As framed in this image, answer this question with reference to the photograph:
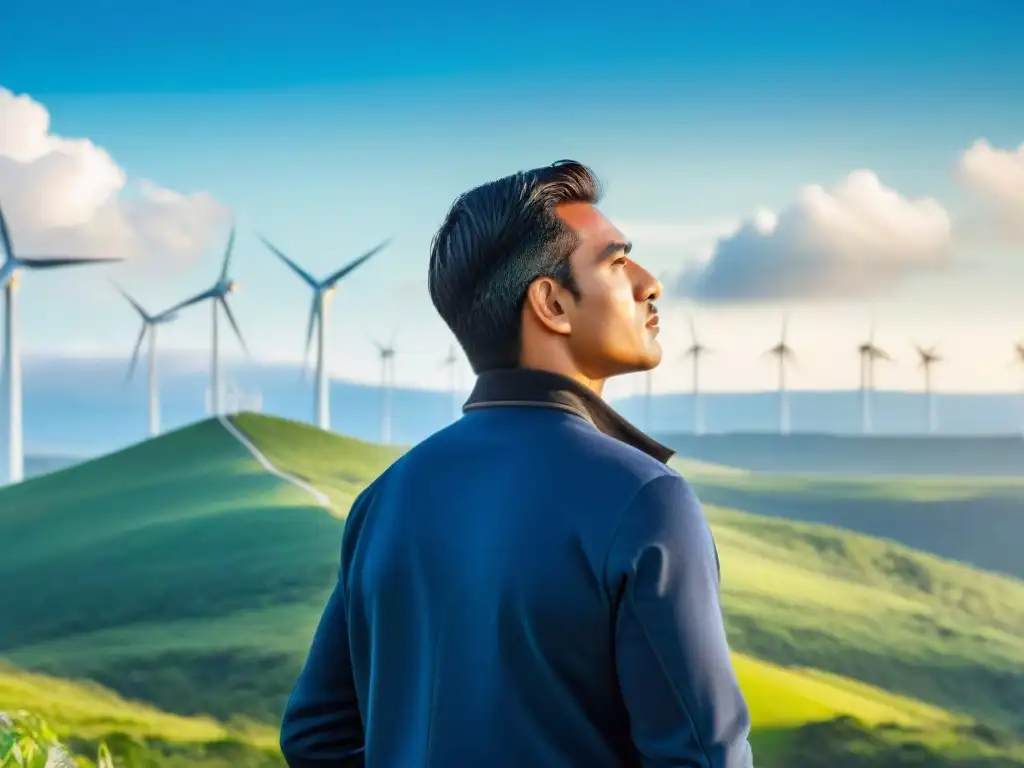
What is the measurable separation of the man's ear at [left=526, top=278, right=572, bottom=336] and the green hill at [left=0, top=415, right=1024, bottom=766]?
54.8 feet

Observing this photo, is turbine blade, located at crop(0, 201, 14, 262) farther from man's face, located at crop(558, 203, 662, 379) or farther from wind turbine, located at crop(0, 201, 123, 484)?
man's face, located at crop(558, 203, 662, 379)

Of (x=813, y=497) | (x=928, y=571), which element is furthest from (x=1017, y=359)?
(x=928, y=571)

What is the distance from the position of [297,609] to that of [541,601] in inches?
879

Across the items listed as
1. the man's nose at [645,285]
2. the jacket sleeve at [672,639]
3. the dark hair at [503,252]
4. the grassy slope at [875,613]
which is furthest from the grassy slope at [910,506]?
the jacket sleeve at [672,639]

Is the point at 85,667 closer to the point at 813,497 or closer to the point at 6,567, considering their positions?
the point at 6,567

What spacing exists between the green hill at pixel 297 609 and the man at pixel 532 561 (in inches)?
655

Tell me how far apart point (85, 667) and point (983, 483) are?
44.1 metres

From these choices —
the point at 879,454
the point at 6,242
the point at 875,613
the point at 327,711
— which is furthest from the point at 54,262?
the point at 879,454

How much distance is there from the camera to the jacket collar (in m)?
1.70

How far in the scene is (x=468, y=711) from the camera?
5.20ft

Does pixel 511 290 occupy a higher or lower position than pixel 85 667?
higher

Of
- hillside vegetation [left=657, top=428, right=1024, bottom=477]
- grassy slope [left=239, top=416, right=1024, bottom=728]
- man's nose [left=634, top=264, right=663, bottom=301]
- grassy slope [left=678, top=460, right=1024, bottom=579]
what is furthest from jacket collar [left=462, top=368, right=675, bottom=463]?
hillside vegetation [left=657, top=428, right=1024, bottom=477]

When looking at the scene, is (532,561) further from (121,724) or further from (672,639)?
(121,724)

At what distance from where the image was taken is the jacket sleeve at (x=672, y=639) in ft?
4.69
